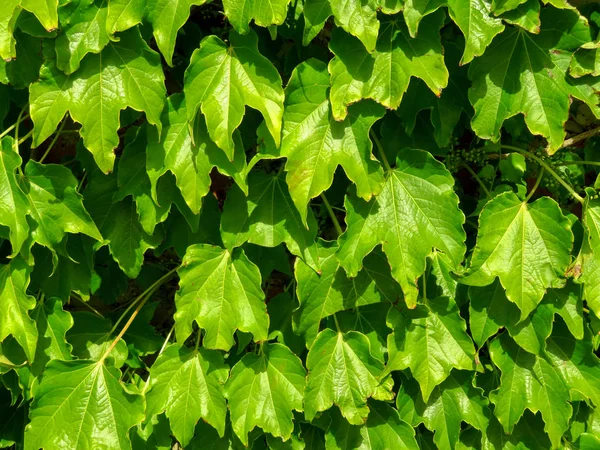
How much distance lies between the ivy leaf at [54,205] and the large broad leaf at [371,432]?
105 cm

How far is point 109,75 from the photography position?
191 centimetres

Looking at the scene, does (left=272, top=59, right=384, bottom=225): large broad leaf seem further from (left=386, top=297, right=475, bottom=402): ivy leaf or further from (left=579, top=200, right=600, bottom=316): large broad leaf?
(left=579, top=200, right=600, bottom=316): large broad leaf

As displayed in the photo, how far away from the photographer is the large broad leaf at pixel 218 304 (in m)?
2.03

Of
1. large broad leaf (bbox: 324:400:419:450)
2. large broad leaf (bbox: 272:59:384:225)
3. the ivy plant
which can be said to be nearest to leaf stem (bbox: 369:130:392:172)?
the ivy plant

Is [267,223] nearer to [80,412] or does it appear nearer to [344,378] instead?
[344,378]

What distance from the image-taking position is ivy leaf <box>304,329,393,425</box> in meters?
2.10

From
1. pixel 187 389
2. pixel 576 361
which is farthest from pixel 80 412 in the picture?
pixel 576 361

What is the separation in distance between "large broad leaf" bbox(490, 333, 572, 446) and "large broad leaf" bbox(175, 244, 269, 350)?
84cm

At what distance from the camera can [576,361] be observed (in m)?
2.25

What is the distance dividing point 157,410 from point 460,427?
42.5 inches

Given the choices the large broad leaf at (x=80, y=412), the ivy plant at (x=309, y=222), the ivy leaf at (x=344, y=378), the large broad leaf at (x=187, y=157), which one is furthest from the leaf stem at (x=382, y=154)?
the large broad leaf at (x=80, y=412)

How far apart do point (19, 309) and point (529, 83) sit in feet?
5.77

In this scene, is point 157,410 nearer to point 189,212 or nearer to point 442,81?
point 189,212

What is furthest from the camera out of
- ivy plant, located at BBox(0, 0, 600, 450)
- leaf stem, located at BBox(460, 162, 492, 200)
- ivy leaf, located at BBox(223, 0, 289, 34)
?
leaf stem, located at BBox(460, 162, 492, 200)
